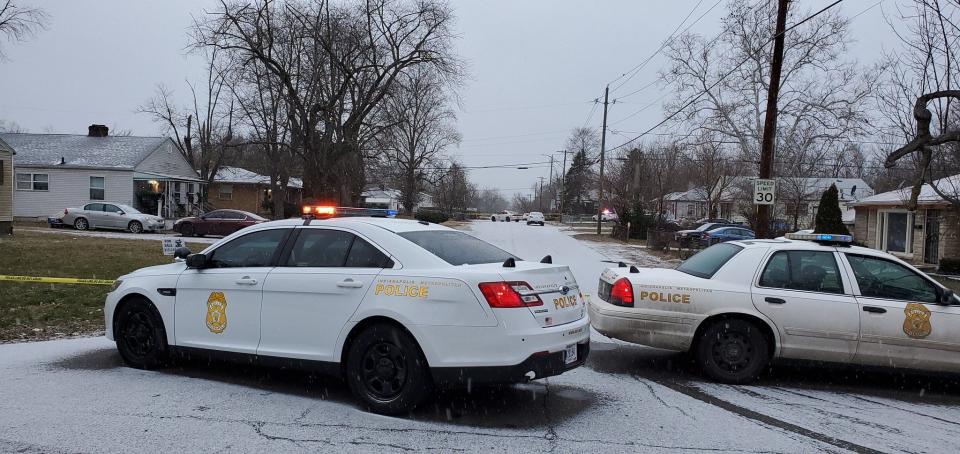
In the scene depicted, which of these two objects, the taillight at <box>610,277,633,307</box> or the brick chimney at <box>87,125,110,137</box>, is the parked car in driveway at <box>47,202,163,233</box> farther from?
the taillight at <box>610,277,633,307</box>

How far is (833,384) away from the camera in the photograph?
22.6 feet

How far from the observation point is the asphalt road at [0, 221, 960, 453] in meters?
4.69

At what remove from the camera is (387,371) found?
5266 millimetres

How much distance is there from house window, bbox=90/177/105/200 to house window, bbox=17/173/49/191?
214cm

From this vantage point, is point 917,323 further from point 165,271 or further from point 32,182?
point 32,182

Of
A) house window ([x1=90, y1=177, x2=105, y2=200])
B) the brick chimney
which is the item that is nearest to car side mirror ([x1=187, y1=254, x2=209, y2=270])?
house window ([x1=90, y1=177, x2=105, y2=200])

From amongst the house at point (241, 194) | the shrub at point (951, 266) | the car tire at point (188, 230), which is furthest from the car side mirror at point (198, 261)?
the house at point (241, 194)

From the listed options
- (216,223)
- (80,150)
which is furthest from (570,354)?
(80,150)

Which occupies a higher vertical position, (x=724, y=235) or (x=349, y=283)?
(x=349, y=283)

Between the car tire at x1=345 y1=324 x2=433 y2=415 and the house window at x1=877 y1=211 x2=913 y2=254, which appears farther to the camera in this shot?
the house window at x1=877 y1=211 x2=913 y2=254

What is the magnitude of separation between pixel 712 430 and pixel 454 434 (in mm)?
1913

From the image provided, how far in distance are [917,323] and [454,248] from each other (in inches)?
173

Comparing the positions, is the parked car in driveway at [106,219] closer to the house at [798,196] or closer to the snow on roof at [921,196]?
the house at [798,196]

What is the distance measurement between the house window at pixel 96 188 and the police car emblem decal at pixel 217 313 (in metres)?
34.9
